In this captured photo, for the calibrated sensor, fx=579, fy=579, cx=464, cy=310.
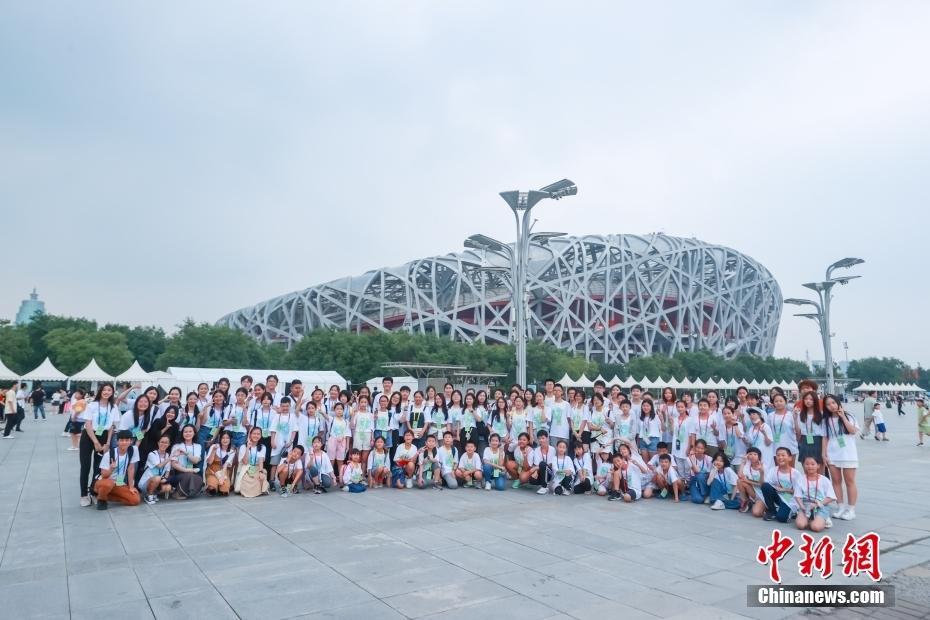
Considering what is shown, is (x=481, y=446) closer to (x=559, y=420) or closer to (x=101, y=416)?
(x=559, y=420)

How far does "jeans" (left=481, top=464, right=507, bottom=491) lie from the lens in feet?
31.5

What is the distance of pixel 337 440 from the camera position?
9461mm

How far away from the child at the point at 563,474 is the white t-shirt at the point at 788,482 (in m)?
2.88

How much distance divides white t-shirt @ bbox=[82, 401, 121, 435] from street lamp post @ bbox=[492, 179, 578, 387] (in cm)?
1238

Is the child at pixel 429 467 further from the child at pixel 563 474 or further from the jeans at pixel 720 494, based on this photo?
the jeans at pixel 720 494

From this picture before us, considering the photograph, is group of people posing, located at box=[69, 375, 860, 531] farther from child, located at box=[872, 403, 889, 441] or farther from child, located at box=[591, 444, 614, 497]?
child, located at box=[872, 403, 889, 441]

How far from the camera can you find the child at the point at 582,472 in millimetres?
9195

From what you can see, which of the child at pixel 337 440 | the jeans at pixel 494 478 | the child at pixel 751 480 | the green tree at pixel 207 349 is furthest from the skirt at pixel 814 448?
the green tree at pixel 207 349

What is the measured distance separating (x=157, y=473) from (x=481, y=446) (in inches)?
205

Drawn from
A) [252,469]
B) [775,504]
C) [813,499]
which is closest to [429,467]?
[252,469]

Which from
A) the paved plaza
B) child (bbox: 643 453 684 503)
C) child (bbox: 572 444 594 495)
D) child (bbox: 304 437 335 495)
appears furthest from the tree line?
the paved plaza

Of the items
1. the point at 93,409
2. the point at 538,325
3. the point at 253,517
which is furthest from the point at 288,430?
the point at 538,325

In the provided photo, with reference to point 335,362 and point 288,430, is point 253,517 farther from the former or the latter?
point 335,362

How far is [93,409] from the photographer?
25.9ft
